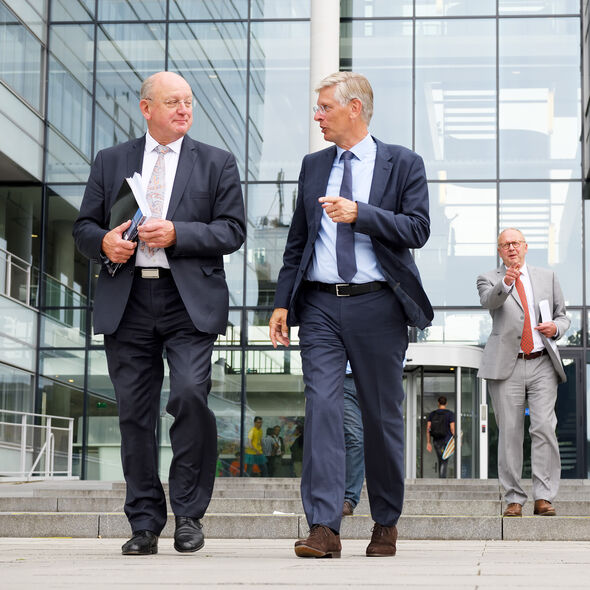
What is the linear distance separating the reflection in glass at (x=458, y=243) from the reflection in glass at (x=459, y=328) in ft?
0.71

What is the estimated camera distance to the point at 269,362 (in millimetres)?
21266

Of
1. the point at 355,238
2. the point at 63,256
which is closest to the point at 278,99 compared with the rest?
the point at 63,256

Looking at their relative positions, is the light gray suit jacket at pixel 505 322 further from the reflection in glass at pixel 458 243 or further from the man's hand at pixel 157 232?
the reflection in glass at pixel 458 243

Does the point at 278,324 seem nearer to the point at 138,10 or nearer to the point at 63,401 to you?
the point at 63,401

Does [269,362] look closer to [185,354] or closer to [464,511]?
[464,511]

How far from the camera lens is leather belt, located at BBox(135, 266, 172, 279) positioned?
15.2 ft

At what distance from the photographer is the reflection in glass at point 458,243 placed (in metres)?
20.8

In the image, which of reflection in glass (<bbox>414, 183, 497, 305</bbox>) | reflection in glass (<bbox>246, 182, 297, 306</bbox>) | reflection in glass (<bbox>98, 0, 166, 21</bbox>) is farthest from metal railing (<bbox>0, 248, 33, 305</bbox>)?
reflection in glass (<bbox>414, 183, 497, 305</bbox>)

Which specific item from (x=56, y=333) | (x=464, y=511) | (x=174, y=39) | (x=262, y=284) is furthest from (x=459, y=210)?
(x=464, y=511)

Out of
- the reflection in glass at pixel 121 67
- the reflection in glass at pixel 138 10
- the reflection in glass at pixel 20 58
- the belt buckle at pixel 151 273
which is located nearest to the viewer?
the belt buckle at pixel 151 273

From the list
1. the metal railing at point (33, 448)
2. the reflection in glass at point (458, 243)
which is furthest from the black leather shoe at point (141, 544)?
the reflection in glass at point (458, 243)

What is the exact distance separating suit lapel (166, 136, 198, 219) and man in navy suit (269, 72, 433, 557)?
1.64ft

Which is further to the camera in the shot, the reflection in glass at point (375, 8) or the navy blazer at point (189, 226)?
the reflection in glass at point (375, 8)

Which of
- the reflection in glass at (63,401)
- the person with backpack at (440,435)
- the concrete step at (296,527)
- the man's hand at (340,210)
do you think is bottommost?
the concrete step at (296,527)
